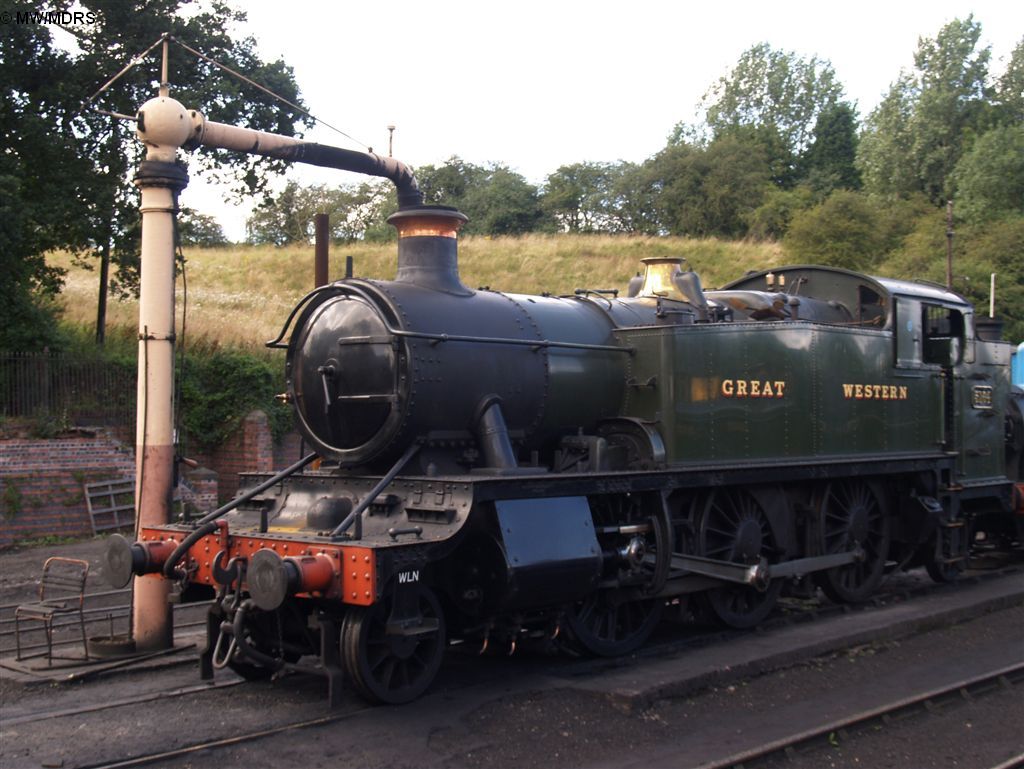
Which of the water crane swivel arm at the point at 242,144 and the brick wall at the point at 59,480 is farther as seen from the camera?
the brick wall at the point at 59,480

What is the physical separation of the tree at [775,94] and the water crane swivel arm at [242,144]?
195 ft

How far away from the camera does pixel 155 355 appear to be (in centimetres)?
802

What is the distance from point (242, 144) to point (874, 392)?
6.19 meters

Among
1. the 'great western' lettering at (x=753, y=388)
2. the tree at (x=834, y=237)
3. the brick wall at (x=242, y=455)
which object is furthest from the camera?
the tree at (x=834, y=237)

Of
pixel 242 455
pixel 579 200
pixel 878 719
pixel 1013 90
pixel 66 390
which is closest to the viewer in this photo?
pixel 878 719

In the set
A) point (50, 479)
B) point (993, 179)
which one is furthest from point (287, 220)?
point (50, 479)

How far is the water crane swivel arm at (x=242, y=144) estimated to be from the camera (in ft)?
25.6

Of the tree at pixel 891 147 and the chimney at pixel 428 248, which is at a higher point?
the tree at pixel 891 147

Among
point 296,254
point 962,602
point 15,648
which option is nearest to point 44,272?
point 15,648

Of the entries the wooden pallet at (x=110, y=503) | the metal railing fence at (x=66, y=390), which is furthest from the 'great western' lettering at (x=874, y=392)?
the metal railing fence at (x=66, y=390)

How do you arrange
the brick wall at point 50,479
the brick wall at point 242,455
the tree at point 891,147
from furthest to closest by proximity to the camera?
the tree at point 891,147
the brick wall at point 242,455
the brick wall at point 50,479

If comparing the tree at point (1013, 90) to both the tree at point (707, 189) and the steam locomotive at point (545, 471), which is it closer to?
the tree at point (707, 189)

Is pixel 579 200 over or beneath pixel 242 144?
over

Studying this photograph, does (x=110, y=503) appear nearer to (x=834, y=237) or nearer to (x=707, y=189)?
(x=834, y=237)
